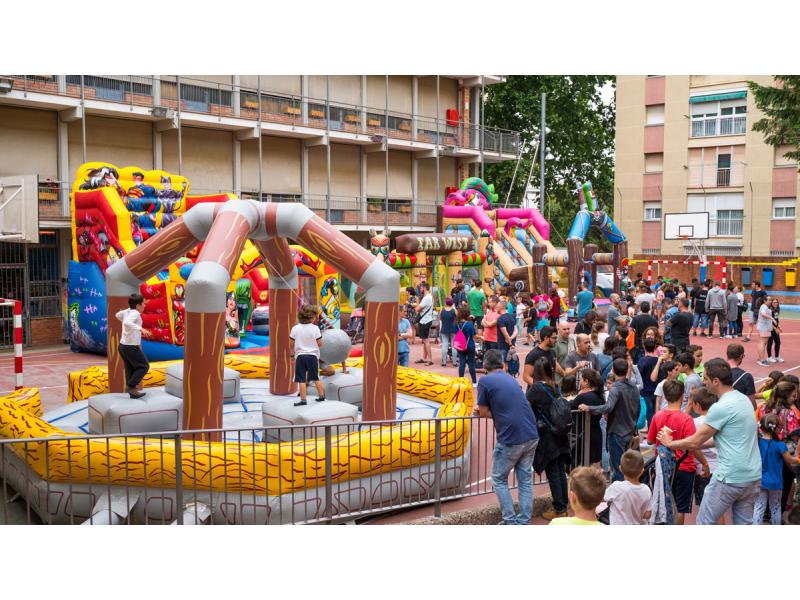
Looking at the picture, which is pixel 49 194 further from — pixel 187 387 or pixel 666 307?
pixel 666 307

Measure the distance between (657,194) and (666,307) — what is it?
872 inches

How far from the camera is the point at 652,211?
41.2 metres

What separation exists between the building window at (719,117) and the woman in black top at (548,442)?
3451 cm

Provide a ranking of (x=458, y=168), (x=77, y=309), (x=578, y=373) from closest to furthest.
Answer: (x=578, y=373)
(x=77, y=309)
(x=458, y=168)

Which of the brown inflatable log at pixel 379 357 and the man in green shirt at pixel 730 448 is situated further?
the brown inflatable log at pixel 379 357

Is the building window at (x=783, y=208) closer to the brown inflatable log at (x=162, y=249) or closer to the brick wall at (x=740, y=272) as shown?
the brick wall at (x=740, y=272)

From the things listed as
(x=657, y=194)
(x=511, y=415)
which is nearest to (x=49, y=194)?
(x=511, y=415)

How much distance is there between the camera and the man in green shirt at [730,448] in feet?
19.9

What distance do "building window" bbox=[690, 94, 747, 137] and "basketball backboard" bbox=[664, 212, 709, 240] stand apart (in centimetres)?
481

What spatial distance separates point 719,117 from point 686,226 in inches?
238

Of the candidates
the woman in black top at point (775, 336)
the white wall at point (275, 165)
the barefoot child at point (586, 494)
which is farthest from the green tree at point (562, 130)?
the barefoot child at point (586, 494)

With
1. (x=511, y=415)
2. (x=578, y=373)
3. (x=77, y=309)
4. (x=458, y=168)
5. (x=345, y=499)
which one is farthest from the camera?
(x=458, y=168)

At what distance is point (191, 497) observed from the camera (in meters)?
7.39

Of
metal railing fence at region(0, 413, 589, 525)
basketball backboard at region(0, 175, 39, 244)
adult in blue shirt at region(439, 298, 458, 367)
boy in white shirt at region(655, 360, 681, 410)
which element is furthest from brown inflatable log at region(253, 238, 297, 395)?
basketball backboard at region(0, 175, 39, 244)
